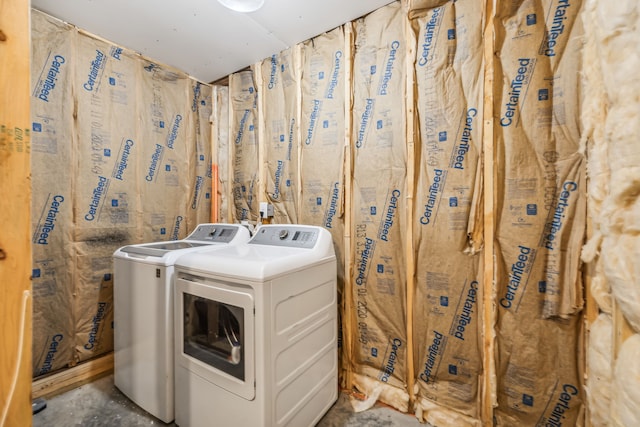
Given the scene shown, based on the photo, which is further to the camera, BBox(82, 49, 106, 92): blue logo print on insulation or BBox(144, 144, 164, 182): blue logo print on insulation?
BBox(144, 144, 164, 182): blue logo print on insulation

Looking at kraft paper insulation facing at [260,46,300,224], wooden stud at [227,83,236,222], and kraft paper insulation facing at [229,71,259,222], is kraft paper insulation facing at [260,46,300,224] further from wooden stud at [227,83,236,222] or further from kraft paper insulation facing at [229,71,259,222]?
wooden stud at [227,83,236,222]

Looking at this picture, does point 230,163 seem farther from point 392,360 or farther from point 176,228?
point 392,360

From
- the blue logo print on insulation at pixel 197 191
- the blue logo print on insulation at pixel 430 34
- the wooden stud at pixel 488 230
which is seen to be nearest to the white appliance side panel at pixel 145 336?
the blue logo print on insulation at pixel 197 191

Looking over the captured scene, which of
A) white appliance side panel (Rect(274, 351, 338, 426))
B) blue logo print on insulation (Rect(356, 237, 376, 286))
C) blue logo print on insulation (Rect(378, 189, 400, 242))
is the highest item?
blue logo print on insulation (Rect(378, 189, 400, 242))

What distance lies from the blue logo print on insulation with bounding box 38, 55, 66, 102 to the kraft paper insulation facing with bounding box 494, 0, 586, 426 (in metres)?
2.86

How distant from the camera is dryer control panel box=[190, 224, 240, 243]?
7.08 feet

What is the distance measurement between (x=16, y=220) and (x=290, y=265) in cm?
99

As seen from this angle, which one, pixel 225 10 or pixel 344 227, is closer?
pixel 225 10

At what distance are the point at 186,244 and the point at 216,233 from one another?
0.25 metres

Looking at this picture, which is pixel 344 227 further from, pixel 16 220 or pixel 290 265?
pixel 16 220

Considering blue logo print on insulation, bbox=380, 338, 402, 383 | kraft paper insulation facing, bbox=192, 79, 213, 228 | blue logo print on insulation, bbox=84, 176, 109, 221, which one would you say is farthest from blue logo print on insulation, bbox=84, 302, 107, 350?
blue logo print on insulation, bbox=380, 338, 402, 383

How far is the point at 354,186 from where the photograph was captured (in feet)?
6.56

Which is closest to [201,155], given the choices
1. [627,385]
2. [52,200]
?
[52,200]

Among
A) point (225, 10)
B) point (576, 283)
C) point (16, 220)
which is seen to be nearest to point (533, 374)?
point (576, 283)
